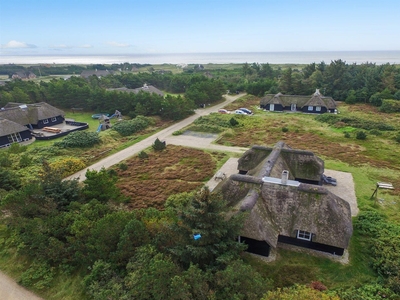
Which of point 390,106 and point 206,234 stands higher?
point 206,234

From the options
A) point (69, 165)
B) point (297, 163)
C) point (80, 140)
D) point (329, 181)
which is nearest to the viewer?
point (297, 163)

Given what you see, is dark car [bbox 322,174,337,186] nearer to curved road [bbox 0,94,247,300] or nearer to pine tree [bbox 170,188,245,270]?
curved road [bbox 0,94,247,300]

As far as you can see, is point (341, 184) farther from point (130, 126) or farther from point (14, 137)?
point (14, 137)

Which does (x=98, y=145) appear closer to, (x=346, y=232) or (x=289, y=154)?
(x=289, y=154)

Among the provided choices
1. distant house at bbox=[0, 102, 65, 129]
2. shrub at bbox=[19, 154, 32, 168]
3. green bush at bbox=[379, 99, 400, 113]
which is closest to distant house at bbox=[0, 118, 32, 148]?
distant house at bbox=[0, 102, 65, 129]

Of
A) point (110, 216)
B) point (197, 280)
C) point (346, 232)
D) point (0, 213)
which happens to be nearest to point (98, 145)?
point (0, 213)

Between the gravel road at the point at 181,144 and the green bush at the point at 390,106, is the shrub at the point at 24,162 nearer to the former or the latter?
the gravel road at the point at 181,144

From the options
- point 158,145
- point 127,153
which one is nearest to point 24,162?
point 127,153
